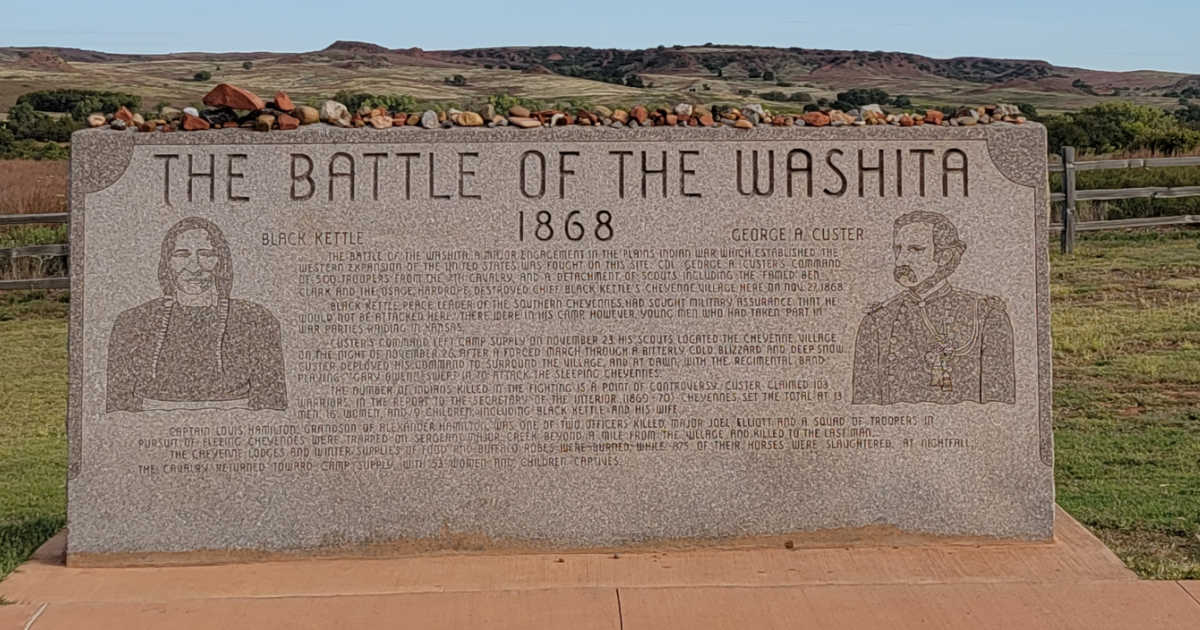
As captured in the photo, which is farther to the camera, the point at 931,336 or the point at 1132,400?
the point at 1132,400

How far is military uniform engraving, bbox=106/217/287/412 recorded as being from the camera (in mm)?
5504

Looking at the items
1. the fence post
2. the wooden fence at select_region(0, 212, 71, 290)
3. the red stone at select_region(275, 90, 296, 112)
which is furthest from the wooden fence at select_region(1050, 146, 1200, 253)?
the red stone at select_region(275, 90, 296, 112)

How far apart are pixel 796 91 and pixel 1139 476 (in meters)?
45.3

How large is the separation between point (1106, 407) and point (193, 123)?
6.64 meters

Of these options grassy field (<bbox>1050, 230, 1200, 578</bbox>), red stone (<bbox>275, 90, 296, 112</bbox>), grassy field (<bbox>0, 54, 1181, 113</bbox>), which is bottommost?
grassy field (<bbox>1050, 230, 1200, 578</bbox>)

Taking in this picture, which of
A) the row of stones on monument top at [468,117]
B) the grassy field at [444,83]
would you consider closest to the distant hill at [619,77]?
the grassy field at [444,83]

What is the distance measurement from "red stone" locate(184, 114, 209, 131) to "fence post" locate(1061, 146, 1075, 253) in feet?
43.2

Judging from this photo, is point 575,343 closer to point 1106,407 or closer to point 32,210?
point 1106,407

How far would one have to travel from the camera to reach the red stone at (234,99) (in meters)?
5.68

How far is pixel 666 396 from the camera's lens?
5.62 meters

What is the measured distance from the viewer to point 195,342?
554cm

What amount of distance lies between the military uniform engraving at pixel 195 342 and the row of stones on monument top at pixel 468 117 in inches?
19.6

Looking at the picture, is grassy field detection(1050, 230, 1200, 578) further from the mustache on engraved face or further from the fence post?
the mustache on engraved face

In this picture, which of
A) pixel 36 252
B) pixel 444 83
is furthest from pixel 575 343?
pixel 444 83
